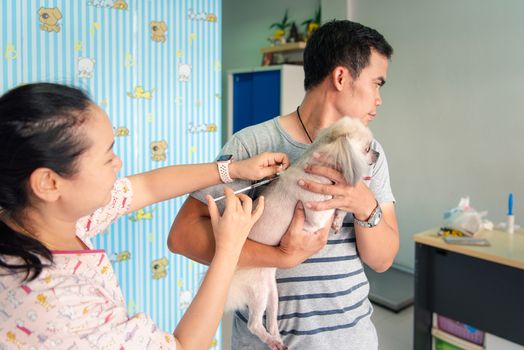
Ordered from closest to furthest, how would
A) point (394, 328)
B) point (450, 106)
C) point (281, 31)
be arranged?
1. point (394, 328)
2. point (450, 106)
3. point (281, 31)

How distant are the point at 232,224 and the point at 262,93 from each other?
4.26 meters

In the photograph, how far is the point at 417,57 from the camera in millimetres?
4137

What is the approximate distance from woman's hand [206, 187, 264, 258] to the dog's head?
0.29 meters

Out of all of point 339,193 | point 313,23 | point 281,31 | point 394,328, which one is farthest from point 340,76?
point 281,31

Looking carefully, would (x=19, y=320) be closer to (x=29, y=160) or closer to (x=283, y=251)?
(x=29, y=160)

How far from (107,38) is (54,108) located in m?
1.66

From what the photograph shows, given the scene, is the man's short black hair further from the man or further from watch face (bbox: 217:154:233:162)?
watch face (bbox: 217:154:233:162)

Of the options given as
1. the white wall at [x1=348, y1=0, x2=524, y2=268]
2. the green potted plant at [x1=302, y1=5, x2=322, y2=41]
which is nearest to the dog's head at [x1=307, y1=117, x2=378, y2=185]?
the white wall at [x1=348, y1=0, x2=524, y2=268]

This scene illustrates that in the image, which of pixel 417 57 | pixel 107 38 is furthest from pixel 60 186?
pixel 417 57

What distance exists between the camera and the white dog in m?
1.18

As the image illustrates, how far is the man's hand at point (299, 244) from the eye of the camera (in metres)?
1.15

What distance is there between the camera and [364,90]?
1334 mm

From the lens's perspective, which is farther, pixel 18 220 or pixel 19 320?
pixel 18 220

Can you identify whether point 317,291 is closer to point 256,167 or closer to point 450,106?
point 256,167
